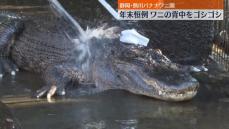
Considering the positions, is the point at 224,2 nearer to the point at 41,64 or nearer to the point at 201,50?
the point at 201,50

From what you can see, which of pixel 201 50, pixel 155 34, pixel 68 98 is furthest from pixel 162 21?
pixel 68 98

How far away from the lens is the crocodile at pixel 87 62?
18.1 feet

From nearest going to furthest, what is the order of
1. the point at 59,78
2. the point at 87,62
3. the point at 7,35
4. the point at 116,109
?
the point at 116,109
the point at 59,78
the point at 87,62
the point at 7,35

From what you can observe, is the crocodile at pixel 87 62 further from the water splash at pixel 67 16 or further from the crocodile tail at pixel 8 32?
the water splash at pixel 67 16

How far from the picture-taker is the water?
474 centimetres

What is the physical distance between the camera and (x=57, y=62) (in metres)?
6.48

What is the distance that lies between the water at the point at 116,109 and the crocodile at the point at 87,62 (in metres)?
0.15

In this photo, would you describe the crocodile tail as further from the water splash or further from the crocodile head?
the crocodile head

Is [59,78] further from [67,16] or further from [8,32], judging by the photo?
[8,32]

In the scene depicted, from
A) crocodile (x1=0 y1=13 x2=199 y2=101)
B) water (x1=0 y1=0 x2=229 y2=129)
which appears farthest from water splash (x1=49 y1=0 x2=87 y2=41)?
water (x1=0 y1=0 x2=229 y2=129)

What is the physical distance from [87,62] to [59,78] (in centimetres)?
44

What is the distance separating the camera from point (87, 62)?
6.29 meters

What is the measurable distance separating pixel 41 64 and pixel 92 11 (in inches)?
82.2

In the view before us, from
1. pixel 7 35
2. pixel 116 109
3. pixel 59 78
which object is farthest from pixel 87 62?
pixel 7 35
